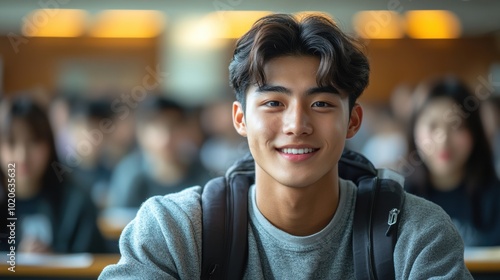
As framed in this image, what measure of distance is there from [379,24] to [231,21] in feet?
3.46

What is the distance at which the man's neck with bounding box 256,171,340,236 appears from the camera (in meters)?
1.46

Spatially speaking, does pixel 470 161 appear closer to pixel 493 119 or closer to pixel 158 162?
pixel 493 119

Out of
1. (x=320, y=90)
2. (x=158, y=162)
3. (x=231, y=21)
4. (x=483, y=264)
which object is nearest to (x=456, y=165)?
(x=483, y=264)

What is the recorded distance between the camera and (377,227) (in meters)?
1.39

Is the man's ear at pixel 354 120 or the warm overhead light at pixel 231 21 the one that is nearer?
the man's ear at pixel 354 120

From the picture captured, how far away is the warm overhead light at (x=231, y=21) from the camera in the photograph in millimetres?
4691

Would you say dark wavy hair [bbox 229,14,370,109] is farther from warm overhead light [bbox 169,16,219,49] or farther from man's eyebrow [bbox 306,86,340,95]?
warm overhead light [bbox 169,16,219,49]

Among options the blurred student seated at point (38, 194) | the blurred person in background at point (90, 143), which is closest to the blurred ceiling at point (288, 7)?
the blurred person in background at point (90, 143)

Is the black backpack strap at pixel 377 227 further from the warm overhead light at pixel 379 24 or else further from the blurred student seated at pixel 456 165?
the warm overhead light at pixel 379 24

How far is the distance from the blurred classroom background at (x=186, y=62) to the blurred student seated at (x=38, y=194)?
0.79 metres

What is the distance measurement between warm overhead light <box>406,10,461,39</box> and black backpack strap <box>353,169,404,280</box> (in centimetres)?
363

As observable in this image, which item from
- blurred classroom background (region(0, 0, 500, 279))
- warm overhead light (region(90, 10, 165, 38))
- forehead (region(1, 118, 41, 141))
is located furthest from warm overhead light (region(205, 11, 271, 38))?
forehead (region(1, 118, 41, 141))

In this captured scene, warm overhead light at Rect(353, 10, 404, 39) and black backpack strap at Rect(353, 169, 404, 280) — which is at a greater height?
warm overhead light at Rect(353, 10, 404, 39)

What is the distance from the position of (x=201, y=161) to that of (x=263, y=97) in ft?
9.12
